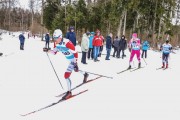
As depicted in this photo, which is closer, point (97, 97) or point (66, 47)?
point (66, 47)

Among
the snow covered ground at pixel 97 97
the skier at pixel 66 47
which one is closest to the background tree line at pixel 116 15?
the snow covered ground at pixel 97 97

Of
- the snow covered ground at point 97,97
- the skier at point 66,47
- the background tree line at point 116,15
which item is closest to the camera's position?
the snow covered ground at point 97,97

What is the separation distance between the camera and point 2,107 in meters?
8.58

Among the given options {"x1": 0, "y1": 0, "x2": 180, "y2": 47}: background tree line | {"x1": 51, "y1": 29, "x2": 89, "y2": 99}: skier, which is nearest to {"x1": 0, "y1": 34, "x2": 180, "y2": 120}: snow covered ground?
{"x1": 51, "y1": 29, "x2": 89, "y2": 99}: skier

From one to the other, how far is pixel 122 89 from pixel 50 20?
45899 millimetres

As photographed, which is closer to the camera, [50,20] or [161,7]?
[161,7]

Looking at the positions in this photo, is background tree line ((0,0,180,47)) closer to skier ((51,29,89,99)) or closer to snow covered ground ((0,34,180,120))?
snow covered ground ((0,34,180,120))

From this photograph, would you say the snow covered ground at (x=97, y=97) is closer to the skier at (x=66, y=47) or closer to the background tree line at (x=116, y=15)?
the skier at (x=66, y=47)

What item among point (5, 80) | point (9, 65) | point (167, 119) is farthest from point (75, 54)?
point (9, 65)

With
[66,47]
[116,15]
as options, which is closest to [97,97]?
[66,47]

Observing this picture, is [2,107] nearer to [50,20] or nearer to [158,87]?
[158,87]

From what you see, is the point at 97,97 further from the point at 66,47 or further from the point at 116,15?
the point at 116,15

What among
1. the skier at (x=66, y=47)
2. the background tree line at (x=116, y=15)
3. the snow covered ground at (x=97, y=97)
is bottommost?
the snow covered ground at (x=97, y=97)

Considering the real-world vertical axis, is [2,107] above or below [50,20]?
below
